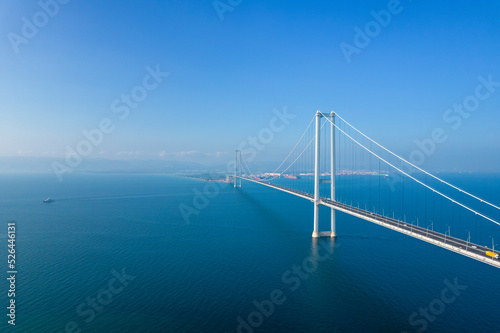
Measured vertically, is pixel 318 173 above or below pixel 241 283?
above

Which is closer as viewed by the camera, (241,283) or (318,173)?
(241,283)

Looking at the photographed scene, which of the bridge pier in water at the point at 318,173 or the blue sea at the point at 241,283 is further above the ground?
the bridge pier in water at the point at 318,173

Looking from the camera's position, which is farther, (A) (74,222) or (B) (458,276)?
(A) (74,222)

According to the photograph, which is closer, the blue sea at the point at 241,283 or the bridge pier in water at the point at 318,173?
the blue sea at the point at 241,283

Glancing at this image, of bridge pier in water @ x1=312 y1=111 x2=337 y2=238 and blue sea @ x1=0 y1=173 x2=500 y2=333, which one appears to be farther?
bridge pier in water @ x1=312 y1=111 x2=337 y2=238

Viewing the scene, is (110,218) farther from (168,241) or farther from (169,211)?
(168,241)

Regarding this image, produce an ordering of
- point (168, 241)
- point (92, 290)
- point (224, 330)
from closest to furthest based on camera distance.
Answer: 1. point (224, 330)
2. point (92, 290)
3. point (168, 241)

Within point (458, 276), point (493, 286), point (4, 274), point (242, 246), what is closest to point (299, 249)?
point (242, 246)

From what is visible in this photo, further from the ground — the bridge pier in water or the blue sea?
the bridge pier in water
